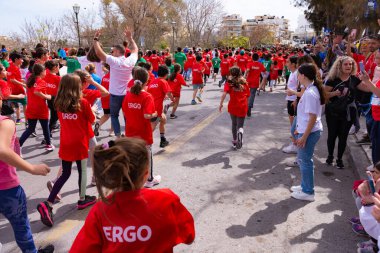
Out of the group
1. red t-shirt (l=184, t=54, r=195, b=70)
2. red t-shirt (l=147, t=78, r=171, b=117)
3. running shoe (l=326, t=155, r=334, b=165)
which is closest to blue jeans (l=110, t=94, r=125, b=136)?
red t-shirt (l=147, t=78, r=171, b=117)

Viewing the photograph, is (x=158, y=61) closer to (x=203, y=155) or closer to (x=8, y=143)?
(x=203, y=155)

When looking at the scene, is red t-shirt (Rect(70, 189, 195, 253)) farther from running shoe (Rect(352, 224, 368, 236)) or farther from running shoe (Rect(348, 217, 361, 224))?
running shoe (Rect(348, 217, 361, 224))

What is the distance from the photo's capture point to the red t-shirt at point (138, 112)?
4.47 metres

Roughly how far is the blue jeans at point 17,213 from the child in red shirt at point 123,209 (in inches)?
52.4

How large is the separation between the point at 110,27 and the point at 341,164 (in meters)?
36.8

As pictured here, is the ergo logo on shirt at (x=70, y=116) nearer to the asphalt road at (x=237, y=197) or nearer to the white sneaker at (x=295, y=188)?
the asphalt road at (x=237, y=197)

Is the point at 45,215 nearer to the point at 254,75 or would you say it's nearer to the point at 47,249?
the point at 47,249

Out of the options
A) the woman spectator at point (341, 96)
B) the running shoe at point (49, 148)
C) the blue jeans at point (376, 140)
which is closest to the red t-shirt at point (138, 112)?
the running shoe at point (49, 148)

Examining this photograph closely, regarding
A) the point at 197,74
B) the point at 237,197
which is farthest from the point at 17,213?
the point at 197,74

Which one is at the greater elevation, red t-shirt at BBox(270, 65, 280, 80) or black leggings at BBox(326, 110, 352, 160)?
red t-shirt at BBox(270, 65, 280, 80)

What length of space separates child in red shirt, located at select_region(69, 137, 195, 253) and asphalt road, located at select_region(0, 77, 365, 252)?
183 cm

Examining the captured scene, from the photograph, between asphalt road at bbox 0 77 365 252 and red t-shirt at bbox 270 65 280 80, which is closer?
asphalt road at bbox 0 77 365 252

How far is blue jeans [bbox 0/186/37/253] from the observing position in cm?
261

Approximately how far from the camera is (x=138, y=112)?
455 cm
